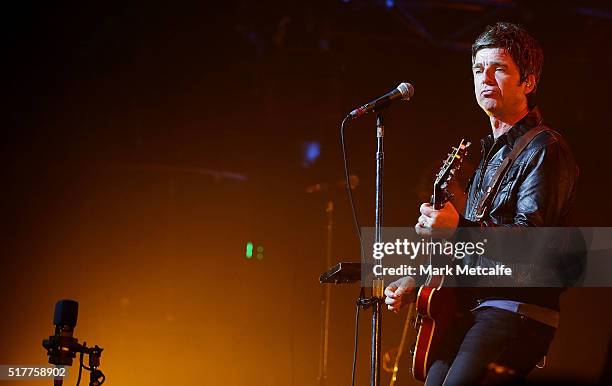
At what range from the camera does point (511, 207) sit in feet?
7.84

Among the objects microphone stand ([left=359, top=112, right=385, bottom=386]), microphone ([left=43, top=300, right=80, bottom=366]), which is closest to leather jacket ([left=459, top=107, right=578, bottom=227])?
microphone stand ([left=359, top=112, right=385, bottom=386])

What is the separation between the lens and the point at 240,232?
587cm

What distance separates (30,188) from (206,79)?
1630mm

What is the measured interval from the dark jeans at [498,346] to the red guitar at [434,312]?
0.11m

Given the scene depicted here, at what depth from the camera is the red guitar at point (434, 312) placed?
2398 mm

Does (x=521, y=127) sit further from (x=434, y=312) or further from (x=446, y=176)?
(x=434, y=312)

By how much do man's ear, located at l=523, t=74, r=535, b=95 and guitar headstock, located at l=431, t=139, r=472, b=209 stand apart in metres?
0.35

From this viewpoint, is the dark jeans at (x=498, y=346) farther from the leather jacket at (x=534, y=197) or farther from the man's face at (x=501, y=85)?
the man's face at (x=501, y=85)

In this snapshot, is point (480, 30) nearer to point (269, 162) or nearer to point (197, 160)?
point (269, 162)

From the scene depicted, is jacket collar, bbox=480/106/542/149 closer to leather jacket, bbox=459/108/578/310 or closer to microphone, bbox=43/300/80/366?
leather jacket, bbox=459/108/578/310

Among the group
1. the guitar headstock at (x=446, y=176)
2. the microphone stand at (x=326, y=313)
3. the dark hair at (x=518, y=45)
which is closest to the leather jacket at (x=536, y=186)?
the guitar headstock at (x=446, y=176)

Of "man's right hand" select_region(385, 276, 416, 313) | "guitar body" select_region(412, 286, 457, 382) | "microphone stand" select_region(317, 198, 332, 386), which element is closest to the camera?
"guitar body" select_region(412, 286, 457, 382)

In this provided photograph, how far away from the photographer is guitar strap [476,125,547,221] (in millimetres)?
2455

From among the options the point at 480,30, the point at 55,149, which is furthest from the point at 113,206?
the point at 480,30
